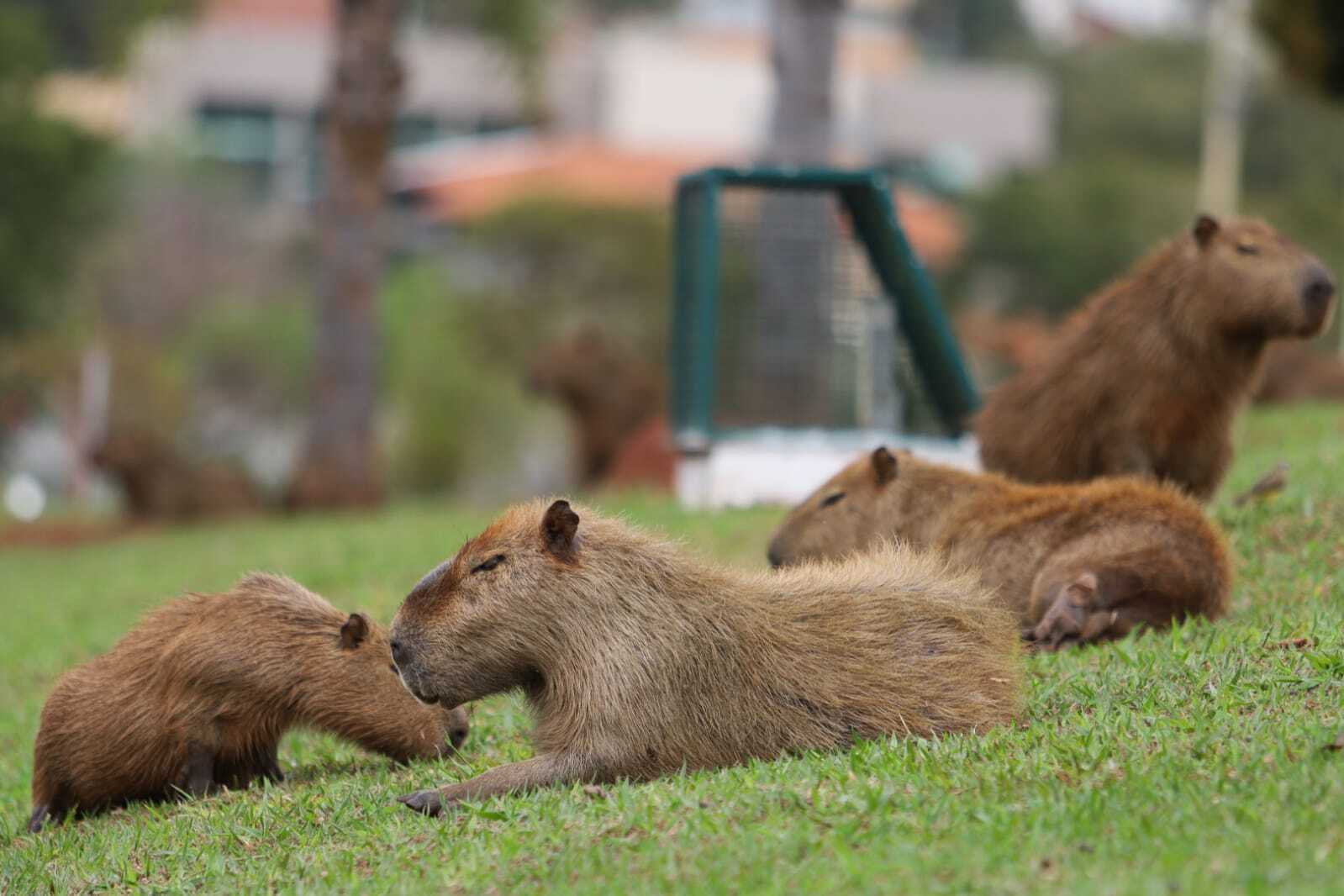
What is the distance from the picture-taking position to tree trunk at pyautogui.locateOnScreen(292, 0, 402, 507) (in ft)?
57.6

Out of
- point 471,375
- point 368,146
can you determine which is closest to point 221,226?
point 471,375

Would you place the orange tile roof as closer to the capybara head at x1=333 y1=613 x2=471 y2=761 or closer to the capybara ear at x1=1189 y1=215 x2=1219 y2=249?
the capybara ear at x1=1189 y1=215 x2=1219 y2=249

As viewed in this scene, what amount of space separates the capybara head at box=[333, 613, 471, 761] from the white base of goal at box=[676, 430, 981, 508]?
595 centimetres

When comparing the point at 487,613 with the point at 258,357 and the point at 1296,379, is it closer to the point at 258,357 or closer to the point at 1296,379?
the point at 1296,379

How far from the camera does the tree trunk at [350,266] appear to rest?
691 inches

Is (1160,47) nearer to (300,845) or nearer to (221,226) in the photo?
(221,226)

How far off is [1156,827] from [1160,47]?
62.0 metres

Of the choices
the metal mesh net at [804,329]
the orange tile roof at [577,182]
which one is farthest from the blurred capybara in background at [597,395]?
the orange tile roof at [577,182]

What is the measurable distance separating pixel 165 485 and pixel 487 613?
1502 centimetres

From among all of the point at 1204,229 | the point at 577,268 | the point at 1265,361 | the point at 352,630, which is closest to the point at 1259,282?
the point at 1204,229

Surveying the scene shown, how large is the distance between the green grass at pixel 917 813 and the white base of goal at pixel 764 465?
16.8ft

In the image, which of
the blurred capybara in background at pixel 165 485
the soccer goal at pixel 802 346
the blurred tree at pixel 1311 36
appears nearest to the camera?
the soccer goal at pixel 802 346

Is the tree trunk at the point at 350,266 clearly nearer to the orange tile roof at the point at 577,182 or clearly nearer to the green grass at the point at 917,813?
the green grass at the point at 917,813

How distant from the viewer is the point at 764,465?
11828 millimetres
